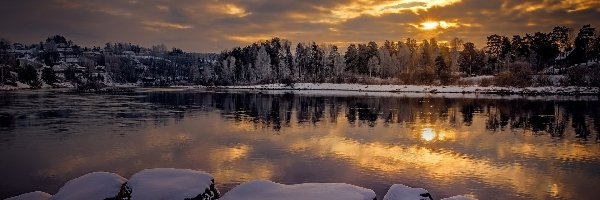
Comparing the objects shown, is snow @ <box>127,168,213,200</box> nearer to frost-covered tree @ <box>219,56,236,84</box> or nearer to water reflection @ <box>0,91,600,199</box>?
water reflection @ <box>0,91,600,199</box>

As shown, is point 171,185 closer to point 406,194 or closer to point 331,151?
point 406,194

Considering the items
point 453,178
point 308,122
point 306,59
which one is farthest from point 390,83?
point 453,178

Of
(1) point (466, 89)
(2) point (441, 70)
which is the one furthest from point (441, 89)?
(2) point (441, 70)

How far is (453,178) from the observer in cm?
1922

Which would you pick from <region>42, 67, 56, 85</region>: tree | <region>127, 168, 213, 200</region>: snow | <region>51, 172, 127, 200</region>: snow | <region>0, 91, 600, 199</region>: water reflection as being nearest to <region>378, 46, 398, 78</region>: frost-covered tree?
<region>0, 91, 600, 199</region>: water reflection

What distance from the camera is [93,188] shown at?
35.8 feet

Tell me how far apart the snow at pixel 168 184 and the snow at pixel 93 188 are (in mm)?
431

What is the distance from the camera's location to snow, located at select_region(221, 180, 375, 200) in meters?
10.5

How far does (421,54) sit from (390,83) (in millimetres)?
46220

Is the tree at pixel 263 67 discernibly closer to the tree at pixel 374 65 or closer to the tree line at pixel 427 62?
the tree line at pixel 427 62

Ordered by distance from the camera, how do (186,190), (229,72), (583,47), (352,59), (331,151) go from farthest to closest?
(229,72) < (352,59) < (583,47) < (331,151) < (186,190)

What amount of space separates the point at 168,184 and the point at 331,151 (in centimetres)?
1586

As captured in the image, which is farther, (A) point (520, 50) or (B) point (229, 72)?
(B) point (229, 72)

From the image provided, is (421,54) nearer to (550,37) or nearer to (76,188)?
(550,37)
